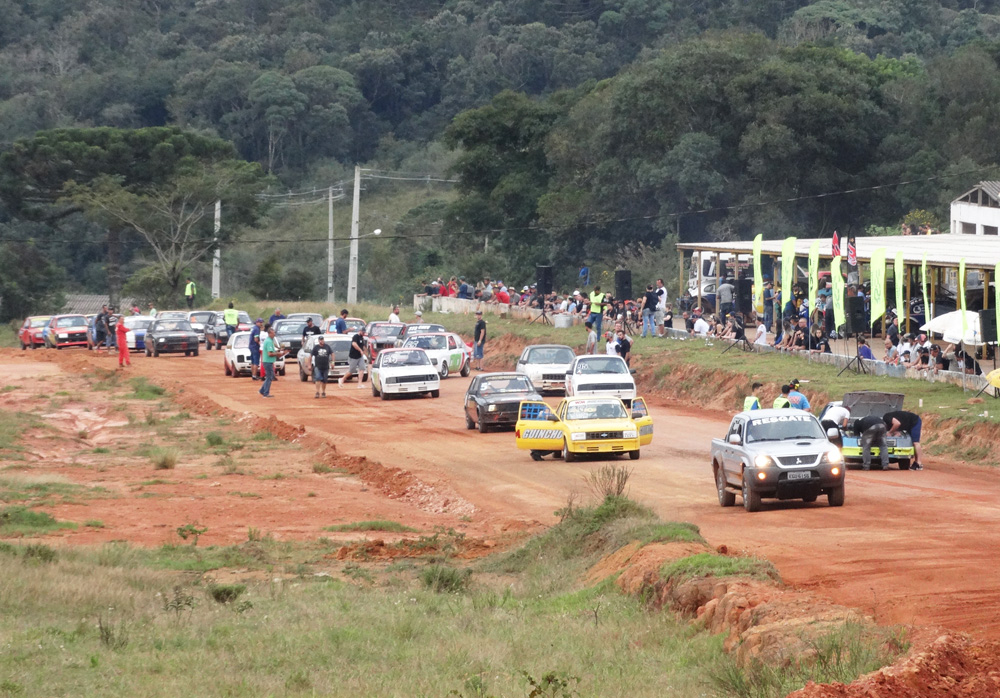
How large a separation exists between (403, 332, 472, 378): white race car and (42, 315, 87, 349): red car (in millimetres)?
20012

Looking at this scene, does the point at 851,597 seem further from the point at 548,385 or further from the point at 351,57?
the point at 351,57

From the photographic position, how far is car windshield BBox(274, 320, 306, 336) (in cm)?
5206

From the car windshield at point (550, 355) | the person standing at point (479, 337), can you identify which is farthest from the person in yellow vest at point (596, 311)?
the car windshield at point (550, 355)

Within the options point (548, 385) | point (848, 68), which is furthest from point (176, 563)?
point (848, 68)

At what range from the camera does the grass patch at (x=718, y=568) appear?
44.5 feet

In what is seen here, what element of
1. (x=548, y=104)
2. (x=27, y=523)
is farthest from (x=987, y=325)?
(x=548, y=104)

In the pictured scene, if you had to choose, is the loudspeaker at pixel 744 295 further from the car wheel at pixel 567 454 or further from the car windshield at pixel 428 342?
the car wheel at pixel 567 454

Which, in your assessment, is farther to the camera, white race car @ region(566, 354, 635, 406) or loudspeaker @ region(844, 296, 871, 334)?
loudspeaker @ region(844, 296, 871, 334)

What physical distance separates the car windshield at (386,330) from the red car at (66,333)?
15.7 m

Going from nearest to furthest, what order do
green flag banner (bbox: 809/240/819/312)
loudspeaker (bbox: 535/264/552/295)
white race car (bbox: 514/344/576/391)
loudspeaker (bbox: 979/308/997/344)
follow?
loudspeaker (bbox: 979/308/997/344), green flag banner (bbox: 809/240/819/312), white race car (bbox: 514/344/576/391), loudspeaker (bbox: 535/264/552/295)

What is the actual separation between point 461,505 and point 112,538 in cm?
574

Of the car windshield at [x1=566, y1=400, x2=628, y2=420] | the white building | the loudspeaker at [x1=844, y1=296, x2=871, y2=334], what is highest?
the white building

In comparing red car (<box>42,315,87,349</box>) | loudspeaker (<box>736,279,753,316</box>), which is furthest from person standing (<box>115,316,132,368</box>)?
loudspeaker (<box>736,279,753,316</box>)

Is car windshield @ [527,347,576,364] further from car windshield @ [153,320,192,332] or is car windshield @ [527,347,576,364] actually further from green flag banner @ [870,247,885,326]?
car windshield @ [153,320,192,332]
